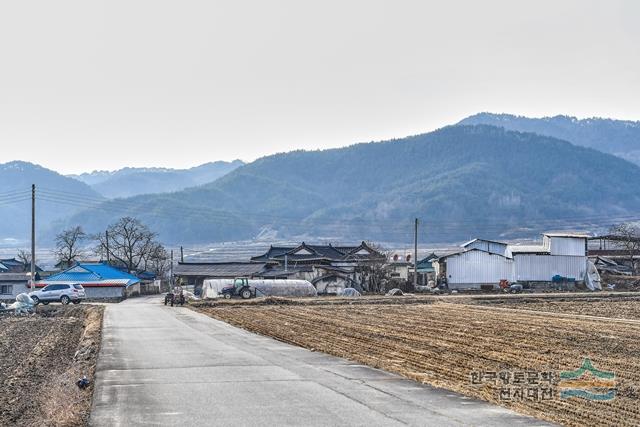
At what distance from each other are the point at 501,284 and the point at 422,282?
2249cm

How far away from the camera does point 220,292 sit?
67.4 metres

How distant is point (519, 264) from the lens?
261 feet

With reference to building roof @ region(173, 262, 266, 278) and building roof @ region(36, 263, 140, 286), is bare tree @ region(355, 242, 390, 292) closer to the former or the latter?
building roof @ region(173, 262, 266, 278)

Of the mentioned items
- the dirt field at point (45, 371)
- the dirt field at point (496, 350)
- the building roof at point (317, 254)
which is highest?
the building roof at point (317, 254)

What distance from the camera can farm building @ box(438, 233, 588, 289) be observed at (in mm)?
79625

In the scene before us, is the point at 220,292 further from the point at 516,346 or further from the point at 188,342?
the point at 516,346

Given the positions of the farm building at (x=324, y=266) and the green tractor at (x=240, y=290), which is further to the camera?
the farm building at (x=324, y=266)

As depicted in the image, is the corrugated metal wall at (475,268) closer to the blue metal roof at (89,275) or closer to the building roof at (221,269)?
the building roof at (221,269)

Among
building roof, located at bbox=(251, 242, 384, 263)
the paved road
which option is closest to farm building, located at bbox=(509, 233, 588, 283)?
building roof, located at bbox=(251, 242, 384, 263)

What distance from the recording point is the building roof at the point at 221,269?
3402 inches

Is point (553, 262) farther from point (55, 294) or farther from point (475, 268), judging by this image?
point (55, 294)

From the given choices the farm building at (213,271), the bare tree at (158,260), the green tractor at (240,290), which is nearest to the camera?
the green tractor at (240,290)

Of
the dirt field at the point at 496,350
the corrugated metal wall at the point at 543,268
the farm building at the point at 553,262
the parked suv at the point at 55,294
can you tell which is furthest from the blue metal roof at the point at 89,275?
the dirt field at the point at 496,350

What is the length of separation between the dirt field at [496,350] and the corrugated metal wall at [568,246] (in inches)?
1683
